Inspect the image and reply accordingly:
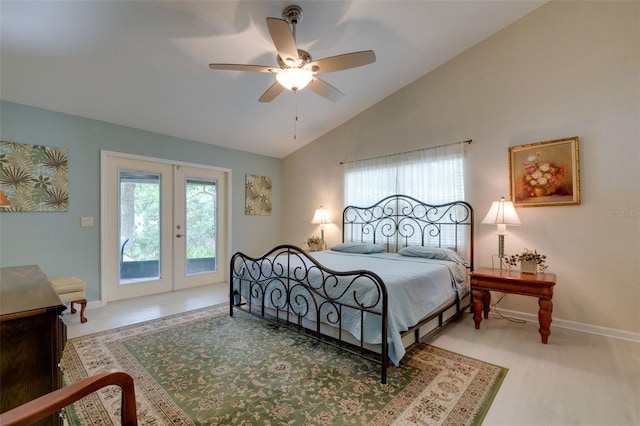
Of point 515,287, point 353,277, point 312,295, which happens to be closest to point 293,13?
point 353,277

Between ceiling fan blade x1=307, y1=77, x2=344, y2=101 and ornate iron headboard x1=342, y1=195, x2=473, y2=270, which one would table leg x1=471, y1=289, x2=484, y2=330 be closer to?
ornate iron headboard x1=342, y1=195, x2=473, y2=270

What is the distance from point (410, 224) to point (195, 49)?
11.0 ft

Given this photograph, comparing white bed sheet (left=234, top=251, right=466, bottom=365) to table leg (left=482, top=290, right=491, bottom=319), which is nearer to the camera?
white bed sheet (left=234, top=251, right=466, bottom=365)

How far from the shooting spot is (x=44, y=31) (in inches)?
94.0

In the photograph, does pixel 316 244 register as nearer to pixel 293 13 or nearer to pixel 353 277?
pixel 353 277

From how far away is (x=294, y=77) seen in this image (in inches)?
88.2

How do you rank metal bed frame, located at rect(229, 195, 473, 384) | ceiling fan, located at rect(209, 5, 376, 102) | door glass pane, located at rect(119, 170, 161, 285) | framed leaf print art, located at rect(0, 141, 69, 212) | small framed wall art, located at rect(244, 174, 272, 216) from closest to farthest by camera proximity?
ceiling fan, located at rect(209, 5, 376, 102) < metal bed frame, located at rect(229, 195, 473, 384) < framed leaf print art, located at rect(0, 141, 69, 212) < door glass pane, located at rect(119, 170, 161, 285) < small framed wall art, located at rect(244, 174, 272, 216)

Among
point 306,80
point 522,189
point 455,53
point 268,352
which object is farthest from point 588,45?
point 268,352

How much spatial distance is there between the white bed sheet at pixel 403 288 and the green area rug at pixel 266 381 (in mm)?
288

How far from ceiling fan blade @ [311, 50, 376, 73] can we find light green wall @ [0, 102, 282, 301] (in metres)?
3.10

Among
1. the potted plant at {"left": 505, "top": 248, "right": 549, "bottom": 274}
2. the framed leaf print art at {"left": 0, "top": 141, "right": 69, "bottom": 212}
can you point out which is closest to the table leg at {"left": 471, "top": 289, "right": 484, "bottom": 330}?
the potted plant at {"left": 505, "top": 248, "right": 549, "bottom": 274}

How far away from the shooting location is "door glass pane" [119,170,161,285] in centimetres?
402

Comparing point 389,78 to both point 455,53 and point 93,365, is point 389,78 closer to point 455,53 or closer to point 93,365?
point 455,53

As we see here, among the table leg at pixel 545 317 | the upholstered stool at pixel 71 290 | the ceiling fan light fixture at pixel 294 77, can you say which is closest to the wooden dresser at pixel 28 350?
the ceiling fan light fixture at pixel 294 77
